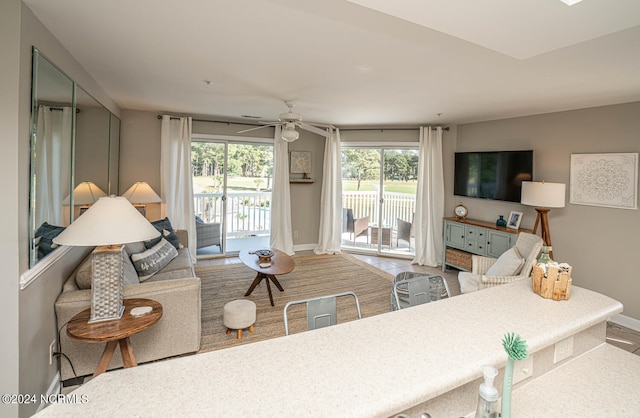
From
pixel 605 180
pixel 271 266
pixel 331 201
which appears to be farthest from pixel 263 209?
pixel 605 180

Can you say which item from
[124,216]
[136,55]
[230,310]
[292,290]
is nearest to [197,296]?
[230,310]

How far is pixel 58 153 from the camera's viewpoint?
7.41 ft

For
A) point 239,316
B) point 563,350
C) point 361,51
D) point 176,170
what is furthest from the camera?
point 176,170

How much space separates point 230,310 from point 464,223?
377 cm

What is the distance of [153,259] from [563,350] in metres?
3.50

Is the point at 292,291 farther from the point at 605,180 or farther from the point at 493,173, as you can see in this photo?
the point at 605,180

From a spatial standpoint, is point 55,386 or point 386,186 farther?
point 386,186

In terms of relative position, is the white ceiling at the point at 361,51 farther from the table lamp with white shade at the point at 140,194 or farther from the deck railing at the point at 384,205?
the deck railing at the point at 384,205

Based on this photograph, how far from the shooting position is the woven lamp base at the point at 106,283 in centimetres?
194

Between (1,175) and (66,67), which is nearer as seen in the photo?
(1,175)

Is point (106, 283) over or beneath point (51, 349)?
over

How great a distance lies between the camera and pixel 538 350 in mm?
1106

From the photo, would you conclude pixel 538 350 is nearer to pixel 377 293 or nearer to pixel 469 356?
pixel 469 356

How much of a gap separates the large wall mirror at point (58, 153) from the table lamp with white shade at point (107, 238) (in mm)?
336
